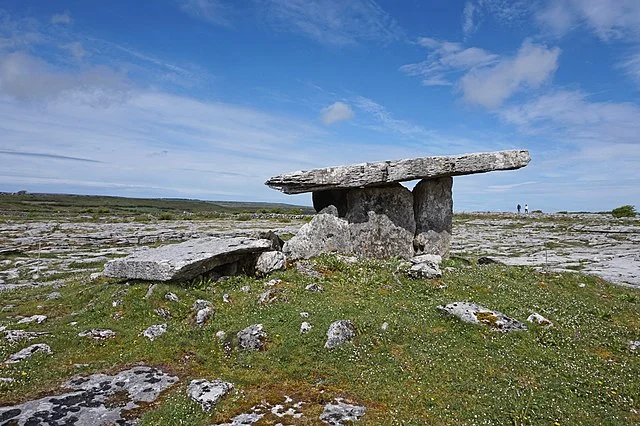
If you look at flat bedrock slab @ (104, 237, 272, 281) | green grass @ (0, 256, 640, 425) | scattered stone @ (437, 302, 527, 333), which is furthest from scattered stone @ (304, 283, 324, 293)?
scattered stone @ (437, 302, 527, 333)

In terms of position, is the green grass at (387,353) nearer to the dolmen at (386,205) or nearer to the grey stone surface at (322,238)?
the grey stone surface at (322,238)

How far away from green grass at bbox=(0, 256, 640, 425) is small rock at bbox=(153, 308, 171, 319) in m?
0.19

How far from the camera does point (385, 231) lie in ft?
81.3

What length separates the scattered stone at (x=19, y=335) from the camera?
1473 cm

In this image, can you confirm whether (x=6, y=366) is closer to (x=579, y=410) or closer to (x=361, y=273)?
(x=361, y=273)

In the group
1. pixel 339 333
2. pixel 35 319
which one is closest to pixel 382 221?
pixel 339 333

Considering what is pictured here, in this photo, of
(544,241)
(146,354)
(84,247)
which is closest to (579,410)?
(146,354)

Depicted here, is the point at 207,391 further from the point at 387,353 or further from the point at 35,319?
the point at 35,319

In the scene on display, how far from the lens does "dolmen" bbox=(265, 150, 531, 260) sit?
23.4 m

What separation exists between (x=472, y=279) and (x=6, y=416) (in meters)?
16.3

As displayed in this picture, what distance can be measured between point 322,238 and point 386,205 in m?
4.01

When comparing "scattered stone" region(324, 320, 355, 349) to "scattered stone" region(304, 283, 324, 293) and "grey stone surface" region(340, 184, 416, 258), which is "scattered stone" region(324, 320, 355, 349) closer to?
"scattered stone" region(304, 283, 324, 293)

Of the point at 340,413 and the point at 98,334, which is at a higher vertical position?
the point at 98,334

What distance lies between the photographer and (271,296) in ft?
56.8
